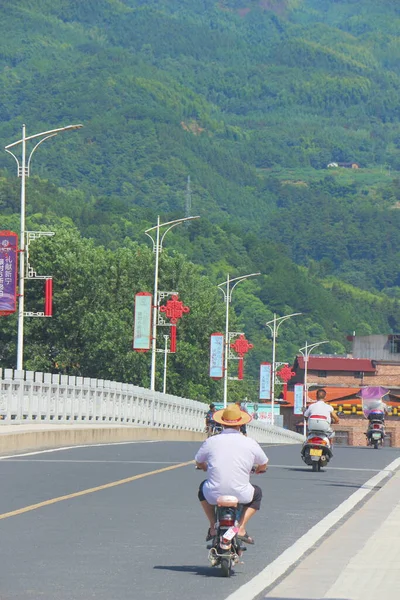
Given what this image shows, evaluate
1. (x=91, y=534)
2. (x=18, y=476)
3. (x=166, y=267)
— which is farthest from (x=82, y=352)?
(x=91, y=534)

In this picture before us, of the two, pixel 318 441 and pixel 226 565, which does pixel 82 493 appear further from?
pixel 318 441

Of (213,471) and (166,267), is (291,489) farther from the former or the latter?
(166,267)

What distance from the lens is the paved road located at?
1239cm

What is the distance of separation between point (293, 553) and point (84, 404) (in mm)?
35309

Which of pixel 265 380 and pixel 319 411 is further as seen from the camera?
pixel 265 380

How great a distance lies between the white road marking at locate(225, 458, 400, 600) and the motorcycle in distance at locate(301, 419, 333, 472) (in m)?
5.40

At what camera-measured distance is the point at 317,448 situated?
93.1 ft

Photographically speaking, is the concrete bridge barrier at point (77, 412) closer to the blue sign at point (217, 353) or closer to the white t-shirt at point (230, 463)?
the blue sign at point (217, 353)

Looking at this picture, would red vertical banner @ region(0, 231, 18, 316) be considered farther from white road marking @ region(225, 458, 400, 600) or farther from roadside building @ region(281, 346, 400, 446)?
roadside building @ region(281, 346, 400, 446)

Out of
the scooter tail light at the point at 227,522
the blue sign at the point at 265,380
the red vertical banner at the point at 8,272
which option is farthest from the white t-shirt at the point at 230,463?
the blue sign at the point at 265,380

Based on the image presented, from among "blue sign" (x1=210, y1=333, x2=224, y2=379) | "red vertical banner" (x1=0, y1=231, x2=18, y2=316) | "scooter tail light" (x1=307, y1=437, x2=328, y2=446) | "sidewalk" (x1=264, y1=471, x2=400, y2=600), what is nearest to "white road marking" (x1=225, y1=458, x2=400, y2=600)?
"sidewalk" (x1=264, y1=471, x2=400, y2=600)

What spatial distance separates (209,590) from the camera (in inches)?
485

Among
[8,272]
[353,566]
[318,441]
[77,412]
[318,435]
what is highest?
[8,272]

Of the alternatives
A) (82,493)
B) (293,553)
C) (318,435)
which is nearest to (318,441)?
(318,435)
